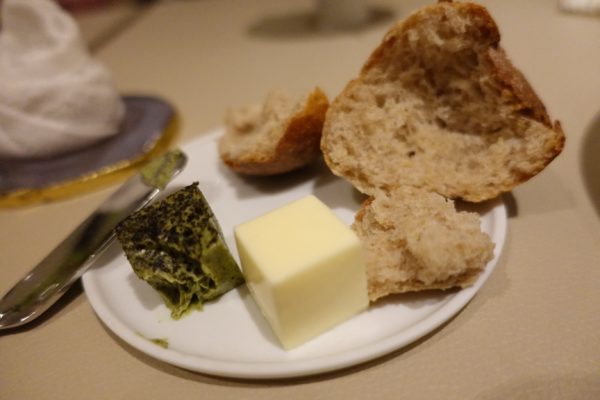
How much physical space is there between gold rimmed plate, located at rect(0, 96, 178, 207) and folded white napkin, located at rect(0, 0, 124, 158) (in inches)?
2.6

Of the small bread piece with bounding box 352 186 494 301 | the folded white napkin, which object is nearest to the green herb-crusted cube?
the small bread piece with bounding box 352 186 494 301

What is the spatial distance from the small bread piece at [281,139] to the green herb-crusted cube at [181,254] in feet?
1.19

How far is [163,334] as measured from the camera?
3.63 ft

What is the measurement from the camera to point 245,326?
43.9 inches

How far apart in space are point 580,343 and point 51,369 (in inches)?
47.4

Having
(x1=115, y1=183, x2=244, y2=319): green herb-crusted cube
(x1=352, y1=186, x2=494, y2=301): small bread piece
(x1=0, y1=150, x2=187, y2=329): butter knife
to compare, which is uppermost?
(x1=352, y1=186, x2=494, y2=301): small bread piece

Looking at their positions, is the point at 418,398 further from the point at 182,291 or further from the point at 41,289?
the point at 41,289

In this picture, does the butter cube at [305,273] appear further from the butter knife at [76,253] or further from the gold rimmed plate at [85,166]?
the gold rimmed plate at [85,166]

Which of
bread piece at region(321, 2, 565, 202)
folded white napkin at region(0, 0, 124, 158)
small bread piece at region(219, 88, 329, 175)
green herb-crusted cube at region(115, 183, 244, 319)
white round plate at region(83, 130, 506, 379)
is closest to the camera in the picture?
white round plate at region(83, 130, 506, 379)

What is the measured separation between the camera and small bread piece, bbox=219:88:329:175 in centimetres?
144

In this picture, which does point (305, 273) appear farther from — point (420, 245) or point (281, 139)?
point (281, 139)

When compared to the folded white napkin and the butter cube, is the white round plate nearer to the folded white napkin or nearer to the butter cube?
the butter cube


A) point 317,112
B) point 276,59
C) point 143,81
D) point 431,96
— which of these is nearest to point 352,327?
point 317,112

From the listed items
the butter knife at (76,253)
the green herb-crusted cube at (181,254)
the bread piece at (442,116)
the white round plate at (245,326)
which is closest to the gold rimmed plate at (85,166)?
the butter knife at (76,253)
